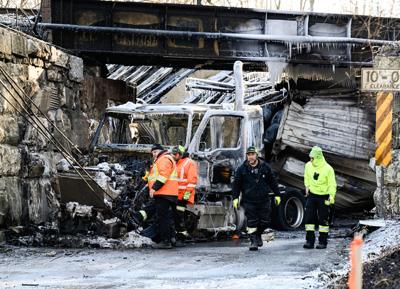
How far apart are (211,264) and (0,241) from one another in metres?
3.57

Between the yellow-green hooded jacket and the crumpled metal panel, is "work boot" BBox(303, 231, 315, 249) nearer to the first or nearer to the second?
the yellow-green hooded jacket

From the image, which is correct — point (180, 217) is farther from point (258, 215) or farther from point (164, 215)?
point (258, 215)

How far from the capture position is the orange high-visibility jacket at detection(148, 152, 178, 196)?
11844 mm

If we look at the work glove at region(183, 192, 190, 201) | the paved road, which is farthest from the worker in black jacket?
the work glove at region(183, 192, 190, 201)

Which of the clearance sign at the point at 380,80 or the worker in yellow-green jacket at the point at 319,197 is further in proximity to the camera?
the worker in yellow-green jacket at the point at 319,197

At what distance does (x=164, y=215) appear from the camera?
470 inches

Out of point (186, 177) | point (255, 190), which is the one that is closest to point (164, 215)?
point (186, 177)

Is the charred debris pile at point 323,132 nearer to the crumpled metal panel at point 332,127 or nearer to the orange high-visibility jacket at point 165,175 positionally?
the crumpled metal panel at point 332,127

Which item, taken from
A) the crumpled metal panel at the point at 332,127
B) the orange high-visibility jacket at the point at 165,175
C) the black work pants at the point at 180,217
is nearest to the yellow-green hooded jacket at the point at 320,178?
the black work pants at the point at 180,217

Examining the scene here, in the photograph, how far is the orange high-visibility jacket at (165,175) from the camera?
11.8 meters

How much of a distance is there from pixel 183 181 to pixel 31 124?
2.91 meters

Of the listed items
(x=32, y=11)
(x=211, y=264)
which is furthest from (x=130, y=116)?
(x=32, y=11)

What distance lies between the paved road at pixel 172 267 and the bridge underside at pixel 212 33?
6078 mm

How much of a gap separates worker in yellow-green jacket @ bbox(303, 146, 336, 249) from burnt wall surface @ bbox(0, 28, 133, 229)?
4.23 metres
